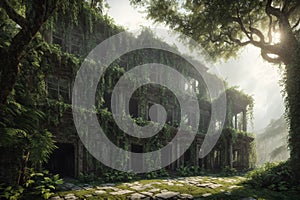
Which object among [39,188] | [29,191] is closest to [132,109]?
[39,188]

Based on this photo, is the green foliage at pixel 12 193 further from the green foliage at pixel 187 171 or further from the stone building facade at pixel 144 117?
the green foliage at pixel 187 171

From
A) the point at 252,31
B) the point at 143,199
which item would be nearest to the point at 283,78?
the point at 252,31

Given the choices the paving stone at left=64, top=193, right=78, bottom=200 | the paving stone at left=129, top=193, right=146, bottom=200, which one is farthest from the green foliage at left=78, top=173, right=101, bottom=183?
the paving stone at left=129, top=193, right=146, bottom=200

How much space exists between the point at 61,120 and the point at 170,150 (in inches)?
337

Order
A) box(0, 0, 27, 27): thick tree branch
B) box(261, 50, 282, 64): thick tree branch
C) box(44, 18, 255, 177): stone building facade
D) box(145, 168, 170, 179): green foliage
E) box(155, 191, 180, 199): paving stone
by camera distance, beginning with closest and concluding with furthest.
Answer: box(0, 0, 27, 27): thick tree branch
box(155, 191, 180, 199): paving stone
box(44, 18, 255, 177): stone building facade
box(261, 50, 282, 64): thick tree branch
box(145, 168, 170, 179): green foliage

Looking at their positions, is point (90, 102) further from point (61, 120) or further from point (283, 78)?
point (283, 78)

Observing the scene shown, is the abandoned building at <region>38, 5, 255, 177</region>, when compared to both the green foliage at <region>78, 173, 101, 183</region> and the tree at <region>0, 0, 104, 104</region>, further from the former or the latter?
the tree at <region>0, 0, 104, 104</region>

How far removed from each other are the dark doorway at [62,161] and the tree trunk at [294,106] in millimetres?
11589

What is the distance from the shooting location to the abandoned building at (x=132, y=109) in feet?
42.3

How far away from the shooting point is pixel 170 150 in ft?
56.9

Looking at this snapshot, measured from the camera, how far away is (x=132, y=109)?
806 inches

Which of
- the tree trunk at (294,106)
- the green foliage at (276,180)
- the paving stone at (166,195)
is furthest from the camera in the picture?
the tree trunk at (294,106)

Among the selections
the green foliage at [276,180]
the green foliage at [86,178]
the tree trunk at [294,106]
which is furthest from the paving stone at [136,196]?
the tree trunk at [294,106]

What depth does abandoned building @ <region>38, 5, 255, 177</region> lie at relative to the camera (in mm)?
12898
